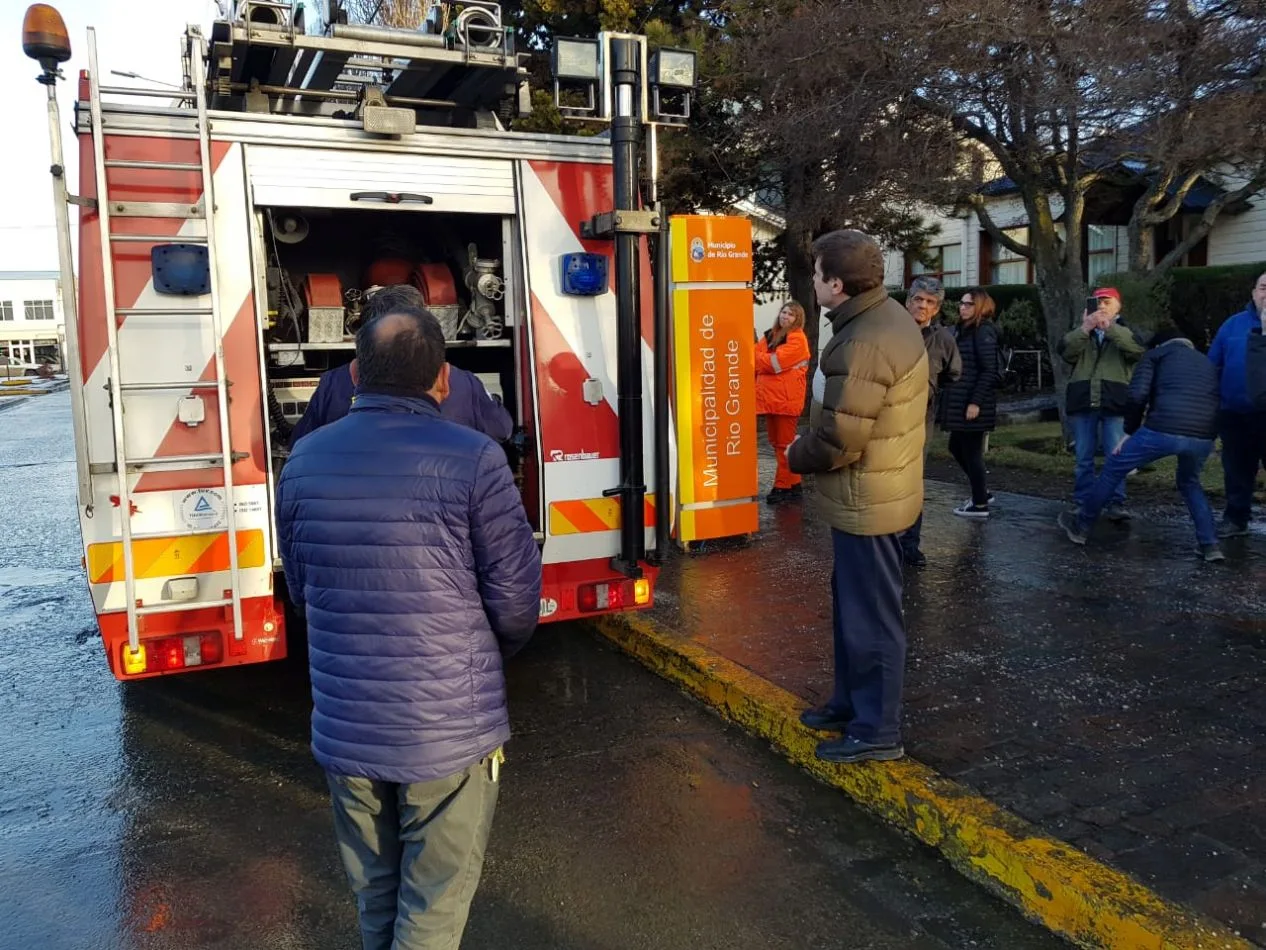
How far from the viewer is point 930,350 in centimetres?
732

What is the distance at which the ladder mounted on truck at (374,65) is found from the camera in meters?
4.64

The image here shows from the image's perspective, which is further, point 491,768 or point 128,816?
point 128,816

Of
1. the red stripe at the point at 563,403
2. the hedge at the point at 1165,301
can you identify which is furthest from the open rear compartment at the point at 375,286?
the hedge at the point at 1165,301

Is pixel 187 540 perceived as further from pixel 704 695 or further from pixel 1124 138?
pixel 1124 138

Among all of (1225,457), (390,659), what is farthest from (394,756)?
(1225,457)

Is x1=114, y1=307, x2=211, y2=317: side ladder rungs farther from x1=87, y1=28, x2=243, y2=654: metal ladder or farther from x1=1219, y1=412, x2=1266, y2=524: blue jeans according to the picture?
x1=1219, y1=412, x2=1266, y2=524: blue jeans

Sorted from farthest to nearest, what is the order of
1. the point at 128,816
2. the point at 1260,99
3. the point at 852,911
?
the point at 1260,99, the point at 128,816, the point at 852,911

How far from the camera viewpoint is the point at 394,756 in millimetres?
2377

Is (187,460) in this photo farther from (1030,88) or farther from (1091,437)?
(1030,88)

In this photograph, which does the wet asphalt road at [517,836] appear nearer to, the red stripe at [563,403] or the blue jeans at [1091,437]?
the red stripe at [563,403]

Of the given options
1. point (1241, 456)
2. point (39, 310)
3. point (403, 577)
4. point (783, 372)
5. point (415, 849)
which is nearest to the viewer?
point (403, 577)

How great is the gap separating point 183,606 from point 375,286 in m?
2.33

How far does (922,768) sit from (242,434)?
301 cm

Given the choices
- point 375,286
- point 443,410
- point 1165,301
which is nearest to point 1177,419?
point 443,410
